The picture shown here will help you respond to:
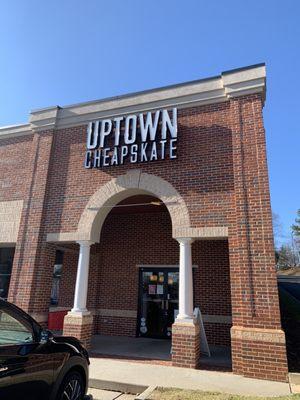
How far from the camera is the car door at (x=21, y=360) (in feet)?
11.1

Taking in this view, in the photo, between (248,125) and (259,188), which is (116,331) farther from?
(248,125)

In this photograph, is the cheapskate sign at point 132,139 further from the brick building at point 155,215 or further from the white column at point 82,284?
the white column at point 82,284

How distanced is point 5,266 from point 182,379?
8760 millimetres

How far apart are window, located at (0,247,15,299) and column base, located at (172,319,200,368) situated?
25.3ft

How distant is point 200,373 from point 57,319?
5960mm

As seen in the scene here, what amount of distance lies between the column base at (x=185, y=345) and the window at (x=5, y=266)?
7.71m

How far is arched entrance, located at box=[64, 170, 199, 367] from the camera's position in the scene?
775cm

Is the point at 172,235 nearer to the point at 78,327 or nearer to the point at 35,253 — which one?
the point at 78,327

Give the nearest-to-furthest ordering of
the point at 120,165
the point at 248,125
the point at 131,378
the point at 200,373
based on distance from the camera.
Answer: the point at 131,378 → the point at 200,373 → the point at 248,125 → the point at 120,165

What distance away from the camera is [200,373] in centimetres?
714

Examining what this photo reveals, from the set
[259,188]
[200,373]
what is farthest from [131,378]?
[259,188]

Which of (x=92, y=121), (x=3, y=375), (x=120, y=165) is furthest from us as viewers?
(x=92, y=121)

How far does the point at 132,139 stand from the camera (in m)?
9.69

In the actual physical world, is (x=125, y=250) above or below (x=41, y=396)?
above
